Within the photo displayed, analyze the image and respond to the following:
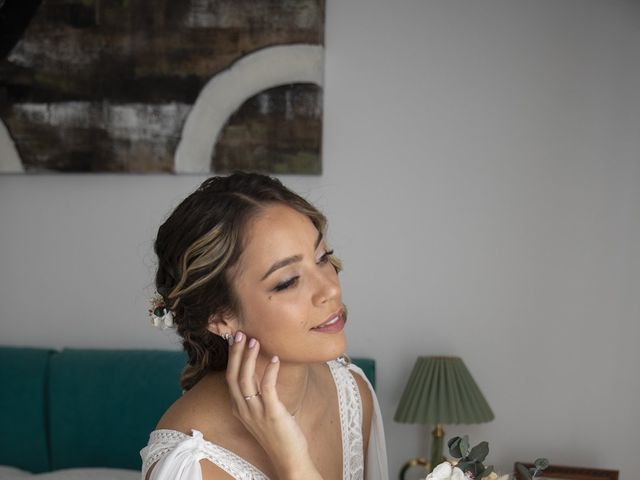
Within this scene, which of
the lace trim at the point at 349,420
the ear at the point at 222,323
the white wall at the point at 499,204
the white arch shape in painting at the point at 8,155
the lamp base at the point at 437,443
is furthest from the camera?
the white arch shape in painting at the point at 8,155

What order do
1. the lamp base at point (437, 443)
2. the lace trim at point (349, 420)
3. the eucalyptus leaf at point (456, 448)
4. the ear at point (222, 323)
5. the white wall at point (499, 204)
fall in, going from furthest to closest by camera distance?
1. the white wall at point (499, 204)
2. the lamp base at point (437, 443)
3. the lace trim at point (349, 420)
4. the ear at point (222, 323)
5. the eucalyptus leaf at point (456, 448)

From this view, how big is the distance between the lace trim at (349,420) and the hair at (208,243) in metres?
0.47

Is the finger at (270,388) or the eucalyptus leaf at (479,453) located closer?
the eucalyptus leaf at (479,453)

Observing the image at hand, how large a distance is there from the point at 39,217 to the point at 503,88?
2130 mm

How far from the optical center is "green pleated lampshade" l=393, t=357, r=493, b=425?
2504 millimetres

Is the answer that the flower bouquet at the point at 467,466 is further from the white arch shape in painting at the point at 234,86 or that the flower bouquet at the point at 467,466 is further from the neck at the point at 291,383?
the white arch shape in painting at the point at 234,86

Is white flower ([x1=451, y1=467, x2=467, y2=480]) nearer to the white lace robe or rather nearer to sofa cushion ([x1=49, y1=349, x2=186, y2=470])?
the white lace robe

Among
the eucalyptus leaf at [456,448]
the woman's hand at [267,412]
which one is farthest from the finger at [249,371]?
the eucalyptus leaf at [456,448]

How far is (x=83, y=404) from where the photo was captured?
2.71 metres

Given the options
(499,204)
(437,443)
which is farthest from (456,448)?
(499,204)

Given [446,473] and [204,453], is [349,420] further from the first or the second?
[446,473]

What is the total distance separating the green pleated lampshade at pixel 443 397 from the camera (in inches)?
98.6

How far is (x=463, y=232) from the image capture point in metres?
2.80

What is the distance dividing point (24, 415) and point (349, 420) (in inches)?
64.0
